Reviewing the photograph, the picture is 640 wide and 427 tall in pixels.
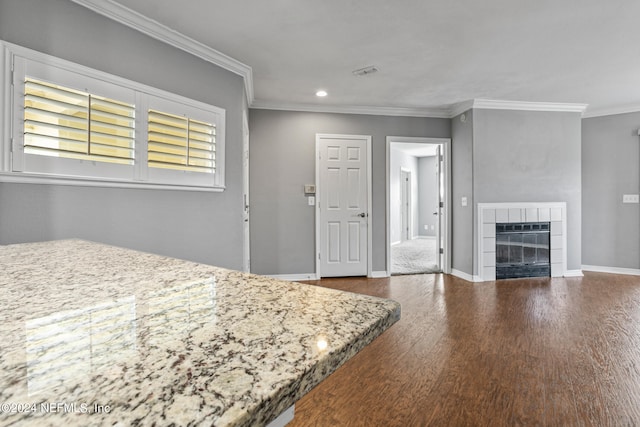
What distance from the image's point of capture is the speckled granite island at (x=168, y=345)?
1.06 ft

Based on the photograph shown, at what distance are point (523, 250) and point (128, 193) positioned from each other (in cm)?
487

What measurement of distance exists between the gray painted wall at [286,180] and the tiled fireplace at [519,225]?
1437 mm

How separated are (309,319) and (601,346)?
2923mm

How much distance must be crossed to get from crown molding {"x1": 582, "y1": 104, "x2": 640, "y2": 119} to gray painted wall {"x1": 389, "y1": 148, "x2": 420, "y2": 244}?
3.58 m

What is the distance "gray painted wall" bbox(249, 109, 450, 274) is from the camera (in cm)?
457

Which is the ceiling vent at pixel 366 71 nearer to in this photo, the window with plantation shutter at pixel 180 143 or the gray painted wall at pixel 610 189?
the window with plantation shutter at pixel 180 143

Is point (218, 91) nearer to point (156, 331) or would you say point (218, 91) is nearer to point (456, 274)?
point (156, 331)

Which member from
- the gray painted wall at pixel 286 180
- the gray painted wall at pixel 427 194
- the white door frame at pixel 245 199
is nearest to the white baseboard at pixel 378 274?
the gray painted wall at pixel 286 180

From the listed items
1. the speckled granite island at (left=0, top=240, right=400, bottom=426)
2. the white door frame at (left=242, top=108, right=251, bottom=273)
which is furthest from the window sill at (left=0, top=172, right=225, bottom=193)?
the speckled granite island at (left=0, top=240, right=400, bottom=426)

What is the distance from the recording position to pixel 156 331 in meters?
0.50

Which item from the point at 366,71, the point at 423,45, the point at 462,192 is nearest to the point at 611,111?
the point at 462,192

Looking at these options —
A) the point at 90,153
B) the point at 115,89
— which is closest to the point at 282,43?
the point at 115,89

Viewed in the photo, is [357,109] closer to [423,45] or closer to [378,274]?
[423,45]

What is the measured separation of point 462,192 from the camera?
4859 millimetres
